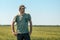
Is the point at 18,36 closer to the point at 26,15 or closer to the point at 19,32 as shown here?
the point at 19,32

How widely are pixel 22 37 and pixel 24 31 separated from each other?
22cm

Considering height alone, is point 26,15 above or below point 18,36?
above

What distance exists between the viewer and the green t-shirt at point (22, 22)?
865cm

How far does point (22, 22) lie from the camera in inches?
343

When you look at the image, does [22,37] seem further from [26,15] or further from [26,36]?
[26,15]

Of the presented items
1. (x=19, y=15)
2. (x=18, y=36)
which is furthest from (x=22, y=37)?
(x=19, y=15)

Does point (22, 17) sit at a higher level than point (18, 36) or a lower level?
higher

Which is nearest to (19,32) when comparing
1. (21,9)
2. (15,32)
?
(15,32)

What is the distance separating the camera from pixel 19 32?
28.5ft

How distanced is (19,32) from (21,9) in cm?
74

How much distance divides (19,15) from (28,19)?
317 mm

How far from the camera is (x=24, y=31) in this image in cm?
864

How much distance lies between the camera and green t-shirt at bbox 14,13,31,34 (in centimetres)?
865

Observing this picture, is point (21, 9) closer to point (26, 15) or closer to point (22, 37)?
point (26, 15)
